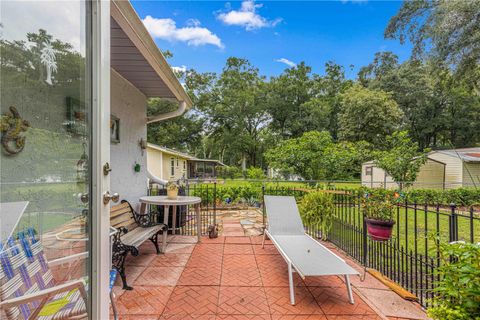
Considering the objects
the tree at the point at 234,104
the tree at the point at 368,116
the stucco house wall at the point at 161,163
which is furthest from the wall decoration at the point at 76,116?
the tree at the point at 234,104

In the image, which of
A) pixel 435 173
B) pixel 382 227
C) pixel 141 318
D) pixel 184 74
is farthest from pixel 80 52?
pixel 184 74

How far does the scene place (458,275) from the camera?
1455mm

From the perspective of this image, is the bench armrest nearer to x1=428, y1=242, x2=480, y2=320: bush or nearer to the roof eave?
the roof eave

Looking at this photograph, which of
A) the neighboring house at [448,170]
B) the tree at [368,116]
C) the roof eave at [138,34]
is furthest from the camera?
the tree at [368,116]

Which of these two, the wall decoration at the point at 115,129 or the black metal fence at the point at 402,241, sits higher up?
the wall decoration at the point at 115,129

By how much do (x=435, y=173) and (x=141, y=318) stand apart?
17.4 meters

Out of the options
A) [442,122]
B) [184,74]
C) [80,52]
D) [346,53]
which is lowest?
[80,52]

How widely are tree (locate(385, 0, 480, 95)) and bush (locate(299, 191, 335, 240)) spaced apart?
9.42m

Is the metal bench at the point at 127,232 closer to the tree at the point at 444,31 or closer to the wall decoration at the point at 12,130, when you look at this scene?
the wall decoration at the point at 12,130

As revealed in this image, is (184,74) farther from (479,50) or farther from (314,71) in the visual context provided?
(479,50)

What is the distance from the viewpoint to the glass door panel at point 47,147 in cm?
129

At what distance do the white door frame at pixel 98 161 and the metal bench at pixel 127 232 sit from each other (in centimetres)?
118

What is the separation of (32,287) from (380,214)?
3322 millimetres

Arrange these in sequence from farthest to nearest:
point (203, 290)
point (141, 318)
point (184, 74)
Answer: point (184, 74)
point (203, 290)
point (141, 318)
